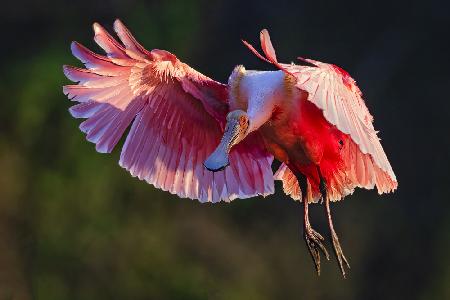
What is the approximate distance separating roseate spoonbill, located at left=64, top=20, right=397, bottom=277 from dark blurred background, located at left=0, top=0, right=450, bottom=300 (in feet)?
5.13

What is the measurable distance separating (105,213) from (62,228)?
186mm

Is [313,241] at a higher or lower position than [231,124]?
lower

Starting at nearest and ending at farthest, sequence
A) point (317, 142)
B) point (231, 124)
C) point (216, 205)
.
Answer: point (231, 124)
point (317, 142)
point (216, 205)

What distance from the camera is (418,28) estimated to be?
160 inches

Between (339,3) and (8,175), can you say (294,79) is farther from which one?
(8,175)

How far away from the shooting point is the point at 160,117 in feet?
8.04

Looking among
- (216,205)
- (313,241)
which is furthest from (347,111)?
(216,205)

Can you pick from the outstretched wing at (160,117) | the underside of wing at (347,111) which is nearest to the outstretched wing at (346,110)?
the underside of wing at (347,111)

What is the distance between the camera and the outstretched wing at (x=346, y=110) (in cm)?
196

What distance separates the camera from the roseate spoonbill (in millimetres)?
2113

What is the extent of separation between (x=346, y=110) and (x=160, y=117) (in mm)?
582

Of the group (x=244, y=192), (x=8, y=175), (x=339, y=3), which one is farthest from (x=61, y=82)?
(x=244, y=192)

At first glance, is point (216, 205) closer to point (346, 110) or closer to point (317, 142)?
point (317, 142)

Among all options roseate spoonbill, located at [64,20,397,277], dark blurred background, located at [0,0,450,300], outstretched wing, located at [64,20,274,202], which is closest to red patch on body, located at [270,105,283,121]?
roseate spoonbill, located at [64,20,397,277]
